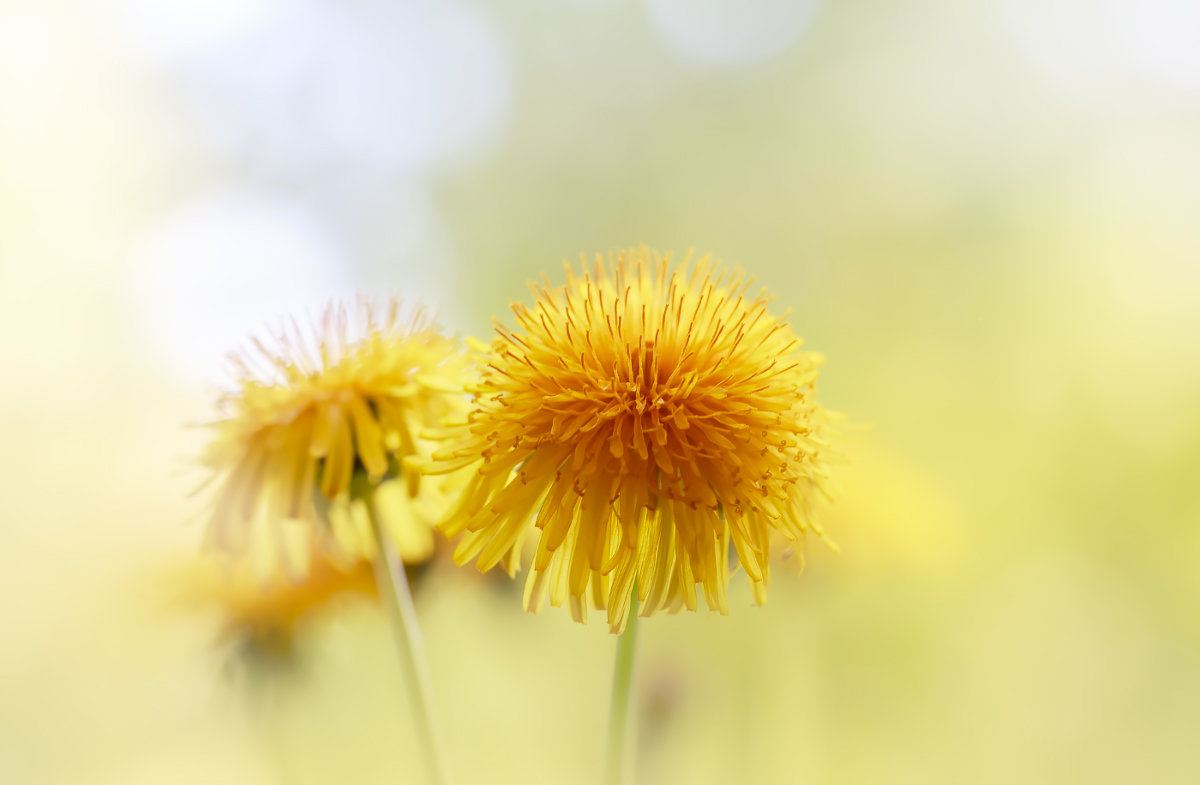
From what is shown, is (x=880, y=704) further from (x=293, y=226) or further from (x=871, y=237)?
(x=293, y=226)

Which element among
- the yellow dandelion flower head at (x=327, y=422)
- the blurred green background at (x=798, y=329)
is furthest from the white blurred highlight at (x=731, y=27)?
the yellow dandelion flower head at (x=327, y=422)

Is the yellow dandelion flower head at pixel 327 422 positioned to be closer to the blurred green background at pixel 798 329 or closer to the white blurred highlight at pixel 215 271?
the blurred green background at pixel 798 329

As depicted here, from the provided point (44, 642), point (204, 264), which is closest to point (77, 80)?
point (204, 264)

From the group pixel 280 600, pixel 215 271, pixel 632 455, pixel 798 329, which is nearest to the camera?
pixel 632 455

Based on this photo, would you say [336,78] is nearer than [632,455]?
No

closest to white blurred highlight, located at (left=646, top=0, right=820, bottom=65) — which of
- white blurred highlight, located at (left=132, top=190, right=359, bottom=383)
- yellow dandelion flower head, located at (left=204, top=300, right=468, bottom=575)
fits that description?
white blurred highlight, located at (left=132, top=190, right=359, bottom=383)

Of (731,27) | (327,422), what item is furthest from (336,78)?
(327,422)

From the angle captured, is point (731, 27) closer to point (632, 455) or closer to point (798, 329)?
point (798, 329)
